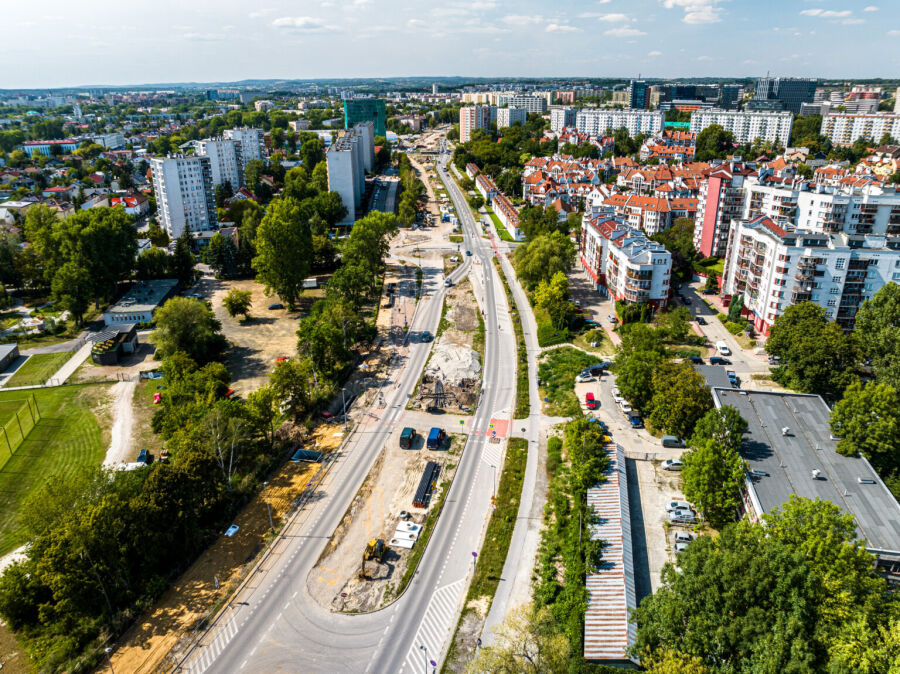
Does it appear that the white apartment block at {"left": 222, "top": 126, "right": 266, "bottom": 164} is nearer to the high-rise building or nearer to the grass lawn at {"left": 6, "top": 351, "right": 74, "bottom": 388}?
the high-rise building

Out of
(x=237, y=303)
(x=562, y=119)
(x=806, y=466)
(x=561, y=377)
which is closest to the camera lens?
(x=806, y=466)

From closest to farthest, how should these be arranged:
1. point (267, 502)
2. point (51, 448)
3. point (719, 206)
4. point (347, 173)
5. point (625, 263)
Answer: point (267, 502), point (51, 448), point (625, 263), point (719, 206), point (347, 173)

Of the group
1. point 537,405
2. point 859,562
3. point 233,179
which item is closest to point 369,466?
point 537,405

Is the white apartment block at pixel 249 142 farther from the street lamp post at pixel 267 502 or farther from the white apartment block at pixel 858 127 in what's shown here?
the white apartment block at pixel 858 127

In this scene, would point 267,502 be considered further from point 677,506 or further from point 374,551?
point 677,506

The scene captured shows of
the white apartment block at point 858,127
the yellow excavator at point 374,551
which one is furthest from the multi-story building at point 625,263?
the white apartment block at point 858,127

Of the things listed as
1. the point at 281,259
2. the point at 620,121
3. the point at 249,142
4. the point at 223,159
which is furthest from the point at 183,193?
the point at 620,121

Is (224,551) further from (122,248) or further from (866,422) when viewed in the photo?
(122,248)

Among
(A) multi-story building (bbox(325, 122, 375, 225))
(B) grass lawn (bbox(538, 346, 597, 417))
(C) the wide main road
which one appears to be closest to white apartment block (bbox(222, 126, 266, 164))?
(A) multi-story building (bbox(325, 122, 375, 225))
